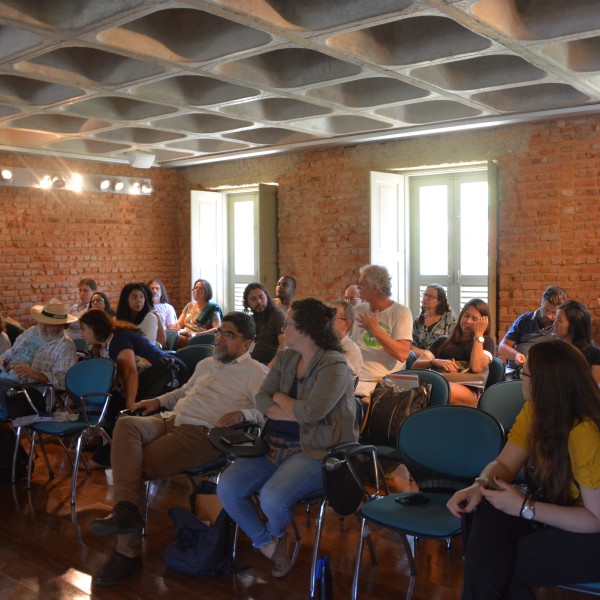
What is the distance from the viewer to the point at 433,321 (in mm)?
6730

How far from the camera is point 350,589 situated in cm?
372

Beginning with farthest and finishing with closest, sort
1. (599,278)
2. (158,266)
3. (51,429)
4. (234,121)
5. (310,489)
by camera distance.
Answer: (158,266) < (234,121) < (599,278) < (51,429) < (310,489)

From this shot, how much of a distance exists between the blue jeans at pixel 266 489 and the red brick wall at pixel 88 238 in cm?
747

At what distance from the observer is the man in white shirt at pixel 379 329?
17.7 ft

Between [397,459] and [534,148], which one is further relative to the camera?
[534,148]

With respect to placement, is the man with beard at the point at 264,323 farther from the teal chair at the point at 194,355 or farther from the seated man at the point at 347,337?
the seated man at the point at 347,337

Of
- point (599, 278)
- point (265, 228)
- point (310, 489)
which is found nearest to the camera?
point (310, 489)

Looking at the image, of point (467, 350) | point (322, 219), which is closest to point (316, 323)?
point (467, 350)

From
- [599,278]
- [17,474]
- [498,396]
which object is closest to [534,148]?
[599,278]

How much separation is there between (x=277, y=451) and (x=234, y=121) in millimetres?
5719

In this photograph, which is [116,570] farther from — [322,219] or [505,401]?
[322,219]

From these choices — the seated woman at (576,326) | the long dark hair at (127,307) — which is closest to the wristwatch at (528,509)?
the seated woman at (576,326)

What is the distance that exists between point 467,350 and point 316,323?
231 centimetres

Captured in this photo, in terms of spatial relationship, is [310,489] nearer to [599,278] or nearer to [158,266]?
[599,278]
